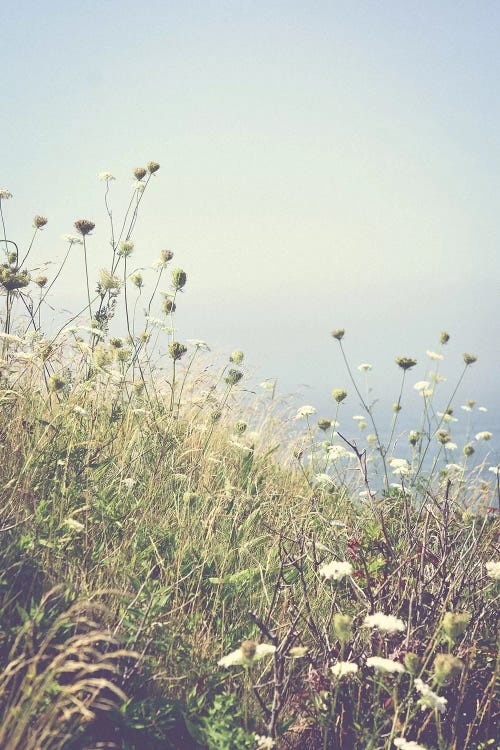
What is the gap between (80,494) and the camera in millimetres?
2455

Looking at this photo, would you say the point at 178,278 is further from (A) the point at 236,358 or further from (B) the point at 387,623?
(B) the point at 387,623

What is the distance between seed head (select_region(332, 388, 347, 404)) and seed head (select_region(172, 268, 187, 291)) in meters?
1.13

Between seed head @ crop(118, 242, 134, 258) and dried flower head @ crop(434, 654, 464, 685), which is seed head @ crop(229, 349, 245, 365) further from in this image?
dried flower head @ crop(434, 654, 464, 685)

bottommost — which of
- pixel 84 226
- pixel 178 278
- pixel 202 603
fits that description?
pixel 202 603

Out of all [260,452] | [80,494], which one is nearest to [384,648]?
[80,494]

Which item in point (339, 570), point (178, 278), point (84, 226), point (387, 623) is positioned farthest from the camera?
point (84, 226)

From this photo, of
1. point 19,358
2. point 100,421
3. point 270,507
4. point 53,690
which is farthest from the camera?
point 100,421

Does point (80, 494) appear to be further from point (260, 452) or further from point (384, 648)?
point (260, 452)

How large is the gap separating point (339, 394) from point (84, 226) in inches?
76.9

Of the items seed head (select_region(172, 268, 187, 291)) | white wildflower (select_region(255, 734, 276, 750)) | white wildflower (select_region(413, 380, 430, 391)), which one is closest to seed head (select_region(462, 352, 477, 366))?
white wildflower (select_region(413, 380, 430, 391))

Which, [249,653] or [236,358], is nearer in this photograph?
[249,653]

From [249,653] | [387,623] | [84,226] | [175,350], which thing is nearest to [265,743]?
[249,653]

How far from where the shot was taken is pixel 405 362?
352 cm

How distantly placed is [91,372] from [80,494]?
114 cm
